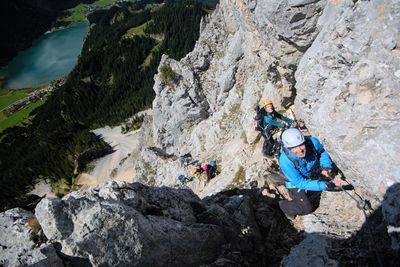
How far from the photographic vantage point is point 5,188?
10456cm

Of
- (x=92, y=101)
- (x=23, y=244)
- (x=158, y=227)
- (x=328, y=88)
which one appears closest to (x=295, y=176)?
(x=328, y=88)

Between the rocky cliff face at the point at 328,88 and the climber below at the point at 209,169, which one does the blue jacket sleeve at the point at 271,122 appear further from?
the climber below at the point at 209,169

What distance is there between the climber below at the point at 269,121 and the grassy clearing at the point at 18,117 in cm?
18714

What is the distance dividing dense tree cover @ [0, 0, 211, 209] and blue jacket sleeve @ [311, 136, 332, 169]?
90208 mm

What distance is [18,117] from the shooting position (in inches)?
7249

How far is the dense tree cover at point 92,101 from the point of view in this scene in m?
107

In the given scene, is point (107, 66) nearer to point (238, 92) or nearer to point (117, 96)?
point (117, 96)

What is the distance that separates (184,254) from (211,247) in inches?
46.3

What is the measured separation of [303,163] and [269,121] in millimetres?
6443

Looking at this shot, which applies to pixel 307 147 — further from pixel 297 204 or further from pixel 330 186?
pixel 297 204

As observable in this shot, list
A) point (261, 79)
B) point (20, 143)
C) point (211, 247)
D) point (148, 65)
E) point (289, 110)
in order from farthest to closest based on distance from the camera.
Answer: point (148, 65) < point (20, 143) < point (261, 79) < point (289, 110) < point (211, 247)

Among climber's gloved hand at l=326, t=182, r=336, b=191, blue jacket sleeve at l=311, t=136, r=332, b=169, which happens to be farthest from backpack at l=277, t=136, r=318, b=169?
climber's gloved hand at l=326, t=182, r=336, b=191

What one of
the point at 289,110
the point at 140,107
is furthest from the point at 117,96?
the point at 289,110

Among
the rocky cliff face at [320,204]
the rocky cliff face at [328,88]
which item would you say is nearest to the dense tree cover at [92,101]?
the rocky cliff face at [328,88]
